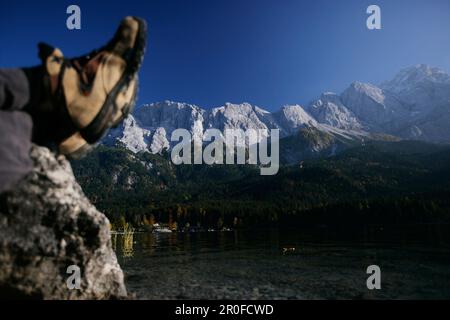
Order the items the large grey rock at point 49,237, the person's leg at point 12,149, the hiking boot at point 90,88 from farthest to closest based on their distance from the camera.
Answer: the large grey rock at point 49,237 < the hiking boot at point 90,88 < the person's leg at point 12,149

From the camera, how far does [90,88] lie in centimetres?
564

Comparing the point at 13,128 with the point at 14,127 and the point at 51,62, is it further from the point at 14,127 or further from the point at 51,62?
the point at 51,62

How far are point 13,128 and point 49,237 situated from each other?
11.8 feet

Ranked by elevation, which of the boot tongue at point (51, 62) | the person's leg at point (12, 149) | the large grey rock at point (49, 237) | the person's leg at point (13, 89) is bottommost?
the large grey rock at point (49, 237)

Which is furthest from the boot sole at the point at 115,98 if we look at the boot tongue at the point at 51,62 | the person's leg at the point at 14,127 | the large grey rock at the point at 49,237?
the large grey rock at the point at 49,237

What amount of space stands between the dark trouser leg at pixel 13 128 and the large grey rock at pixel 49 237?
2.38 meters

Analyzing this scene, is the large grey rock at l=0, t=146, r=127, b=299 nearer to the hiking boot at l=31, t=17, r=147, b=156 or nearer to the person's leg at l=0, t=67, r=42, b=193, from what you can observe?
the hiking boot at l=31, t=17, r=147, b=156

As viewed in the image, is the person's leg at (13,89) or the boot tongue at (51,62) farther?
the boot tongue at (51,62)

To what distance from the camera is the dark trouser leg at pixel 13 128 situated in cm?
415

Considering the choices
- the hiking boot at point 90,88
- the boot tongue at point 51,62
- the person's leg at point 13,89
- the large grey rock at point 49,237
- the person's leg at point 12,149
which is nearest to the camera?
the person's leg at point 12,149

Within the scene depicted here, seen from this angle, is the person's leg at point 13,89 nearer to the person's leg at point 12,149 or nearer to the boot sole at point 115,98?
the person's leg at point 12,149

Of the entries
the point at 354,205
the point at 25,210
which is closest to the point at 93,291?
the point at 25,210

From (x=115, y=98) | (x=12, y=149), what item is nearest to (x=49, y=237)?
(x=115, y=98)
